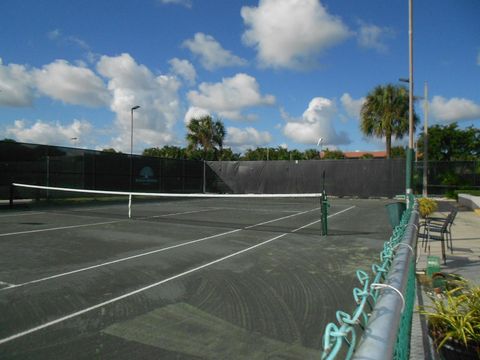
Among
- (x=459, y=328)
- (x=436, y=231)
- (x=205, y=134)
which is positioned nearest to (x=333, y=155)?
(x=205, y=134)

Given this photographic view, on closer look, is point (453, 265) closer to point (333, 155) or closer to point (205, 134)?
point (205, 134)

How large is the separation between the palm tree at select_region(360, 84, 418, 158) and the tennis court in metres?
23.7

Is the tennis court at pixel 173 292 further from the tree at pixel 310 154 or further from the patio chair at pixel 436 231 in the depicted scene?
the tree at pixel 310 154

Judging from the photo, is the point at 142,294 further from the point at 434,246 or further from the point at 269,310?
the point at 434,246

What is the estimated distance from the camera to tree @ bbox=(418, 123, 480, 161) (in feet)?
170

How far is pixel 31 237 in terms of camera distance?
998 cm

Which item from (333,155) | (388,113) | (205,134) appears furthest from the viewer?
(333,155)

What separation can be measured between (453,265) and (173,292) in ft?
16.8

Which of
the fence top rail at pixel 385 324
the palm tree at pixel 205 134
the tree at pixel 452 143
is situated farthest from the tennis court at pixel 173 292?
the tree at pixel 452 143

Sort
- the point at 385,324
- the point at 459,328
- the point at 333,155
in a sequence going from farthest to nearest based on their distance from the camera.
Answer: the point at 333,155
the point at 459,328
the point at 385,324

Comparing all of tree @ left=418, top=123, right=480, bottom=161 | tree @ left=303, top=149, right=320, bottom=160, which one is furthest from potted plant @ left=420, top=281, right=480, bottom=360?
tree @ left=303, top=149, right=320, bottom=160

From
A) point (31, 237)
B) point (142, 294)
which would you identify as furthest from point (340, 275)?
point (31, 237)

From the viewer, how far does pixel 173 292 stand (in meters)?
5.43

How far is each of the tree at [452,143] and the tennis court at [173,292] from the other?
48.4 m
